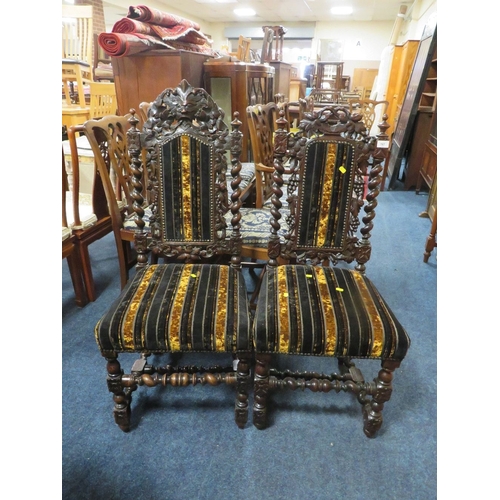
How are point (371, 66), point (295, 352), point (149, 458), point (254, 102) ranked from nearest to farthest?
point (295, 352) < point (149, 458) < point (254, 102) < point (371, 66)

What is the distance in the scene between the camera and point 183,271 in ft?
4.32

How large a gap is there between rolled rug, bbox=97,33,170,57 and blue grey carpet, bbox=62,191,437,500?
1.76 meters

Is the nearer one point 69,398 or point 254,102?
point 69,398

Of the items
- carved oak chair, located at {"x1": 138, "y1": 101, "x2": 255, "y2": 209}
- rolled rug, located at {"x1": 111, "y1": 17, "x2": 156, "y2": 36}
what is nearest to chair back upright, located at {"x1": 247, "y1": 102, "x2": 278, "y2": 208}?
carved oak chair, located at {"x1": 138, "y1": 101, "x2": 255, "y2": 209}

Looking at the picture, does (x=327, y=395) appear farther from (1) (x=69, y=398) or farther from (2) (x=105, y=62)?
(2) (x=105, y=62)

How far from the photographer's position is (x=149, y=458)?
3.87 ft

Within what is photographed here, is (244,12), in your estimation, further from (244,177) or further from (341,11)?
(244,177)

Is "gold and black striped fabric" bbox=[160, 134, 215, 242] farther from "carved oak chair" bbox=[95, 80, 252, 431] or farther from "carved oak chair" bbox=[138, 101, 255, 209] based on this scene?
"carved oak chair" bbox=[138, 101, 255, 209]

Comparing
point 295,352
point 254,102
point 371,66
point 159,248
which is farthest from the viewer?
point 371,66

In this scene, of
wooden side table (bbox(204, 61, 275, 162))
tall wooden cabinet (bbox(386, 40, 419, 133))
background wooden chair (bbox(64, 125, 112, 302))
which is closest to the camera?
background wooden chair (bbox(64, 125, 112, 302))

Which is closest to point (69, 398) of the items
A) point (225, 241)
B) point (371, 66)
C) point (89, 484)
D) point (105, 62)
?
point (89, 484)

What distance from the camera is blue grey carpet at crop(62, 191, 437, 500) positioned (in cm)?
111

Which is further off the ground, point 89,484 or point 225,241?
point 225,241

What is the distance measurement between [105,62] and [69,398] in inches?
195
